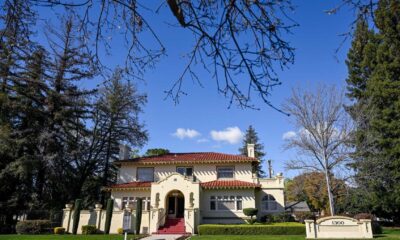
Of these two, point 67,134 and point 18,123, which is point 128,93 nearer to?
point 67,134

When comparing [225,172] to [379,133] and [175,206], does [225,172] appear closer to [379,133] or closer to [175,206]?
[175,206]

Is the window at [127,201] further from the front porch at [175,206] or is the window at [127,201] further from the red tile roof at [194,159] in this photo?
the red tile roof at [194,159]

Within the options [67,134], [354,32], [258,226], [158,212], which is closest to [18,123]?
[67,134]

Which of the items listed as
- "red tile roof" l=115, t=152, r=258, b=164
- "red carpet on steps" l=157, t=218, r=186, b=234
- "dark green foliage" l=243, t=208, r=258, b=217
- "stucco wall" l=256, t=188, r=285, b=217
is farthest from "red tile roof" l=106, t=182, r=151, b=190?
"stucco wall" l=256, t=188, r=285, b=217

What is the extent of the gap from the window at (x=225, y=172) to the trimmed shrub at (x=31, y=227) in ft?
51.4

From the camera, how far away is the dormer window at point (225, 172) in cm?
3000

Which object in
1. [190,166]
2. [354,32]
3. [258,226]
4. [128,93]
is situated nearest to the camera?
[354,32]

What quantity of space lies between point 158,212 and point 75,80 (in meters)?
17.0

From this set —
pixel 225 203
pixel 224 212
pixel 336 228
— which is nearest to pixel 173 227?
pixel 224 212

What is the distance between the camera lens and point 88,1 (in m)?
3.47

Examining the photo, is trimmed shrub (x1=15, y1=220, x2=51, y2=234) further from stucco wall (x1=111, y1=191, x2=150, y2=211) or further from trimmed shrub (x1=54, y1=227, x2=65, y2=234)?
stucco wall (x1=111, y1=191, x2=150, y2=211)

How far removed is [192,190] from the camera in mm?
26203

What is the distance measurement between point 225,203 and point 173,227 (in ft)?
18.3

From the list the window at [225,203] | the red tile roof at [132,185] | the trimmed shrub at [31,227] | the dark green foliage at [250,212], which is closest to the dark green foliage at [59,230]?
the trimmed shrub at [31,227]
